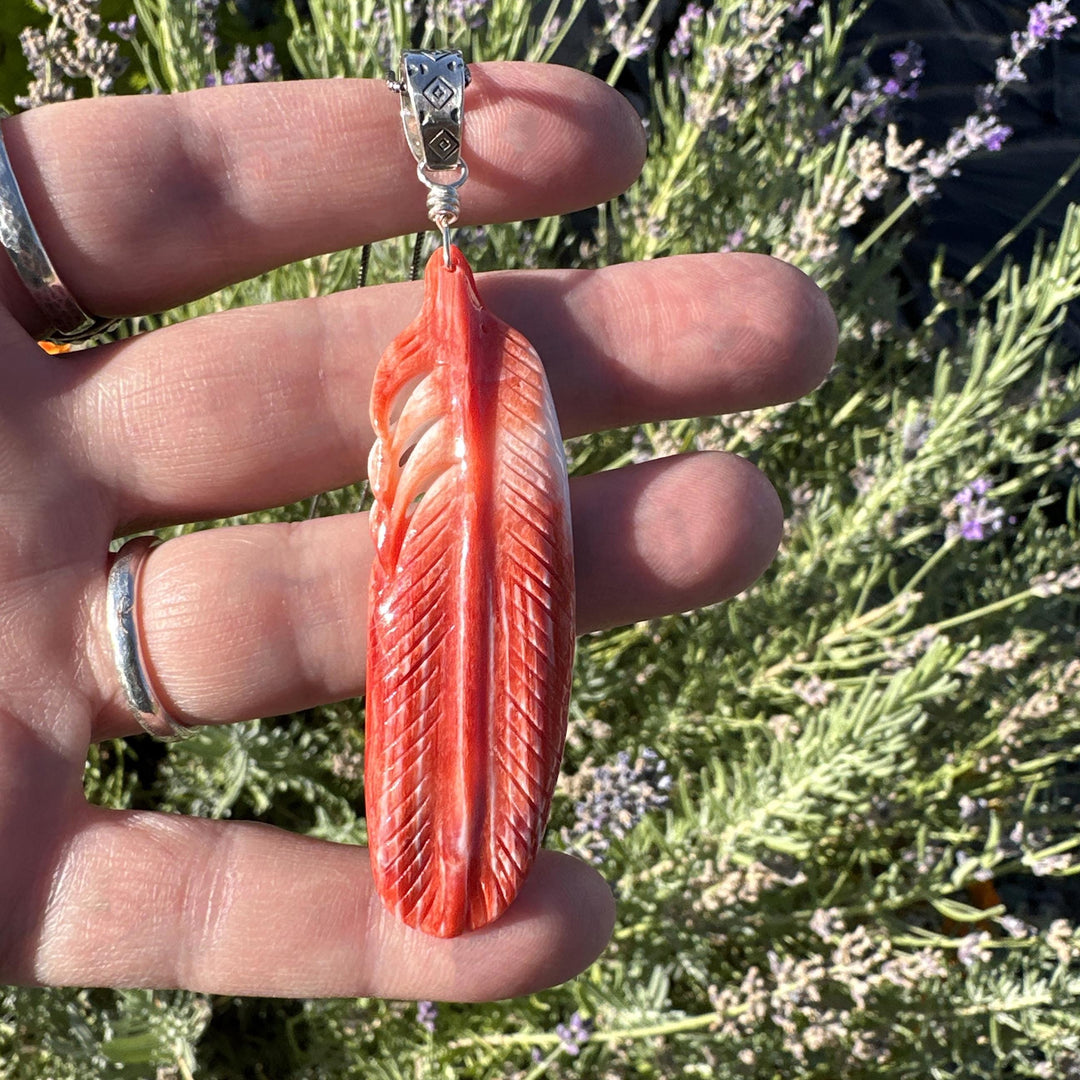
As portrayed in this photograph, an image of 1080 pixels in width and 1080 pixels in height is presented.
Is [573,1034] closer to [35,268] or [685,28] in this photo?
[35,268]

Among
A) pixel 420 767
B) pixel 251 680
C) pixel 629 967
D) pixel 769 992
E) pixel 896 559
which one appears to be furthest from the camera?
pixel 896 559

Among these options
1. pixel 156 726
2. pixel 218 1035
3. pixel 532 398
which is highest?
pixel 532 398

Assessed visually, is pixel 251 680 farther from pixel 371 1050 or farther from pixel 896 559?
pixel 896 559

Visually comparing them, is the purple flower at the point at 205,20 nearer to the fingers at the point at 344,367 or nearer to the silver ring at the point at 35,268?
the silver ring at the point at 35,268

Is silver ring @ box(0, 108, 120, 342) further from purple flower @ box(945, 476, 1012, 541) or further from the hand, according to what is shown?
purple flower @ box(945, 476, 1012, 541)

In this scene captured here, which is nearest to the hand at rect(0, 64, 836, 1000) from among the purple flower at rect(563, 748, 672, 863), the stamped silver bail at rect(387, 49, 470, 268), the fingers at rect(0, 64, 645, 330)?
the fingers at rect(0, 64, 645, 330)

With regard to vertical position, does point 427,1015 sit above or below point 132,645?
below

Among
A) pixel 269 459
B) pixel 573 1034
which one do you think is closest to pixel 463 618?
pixel 269 459

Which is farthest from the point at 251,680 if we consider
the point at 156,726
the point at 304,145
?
the point at 304,145
